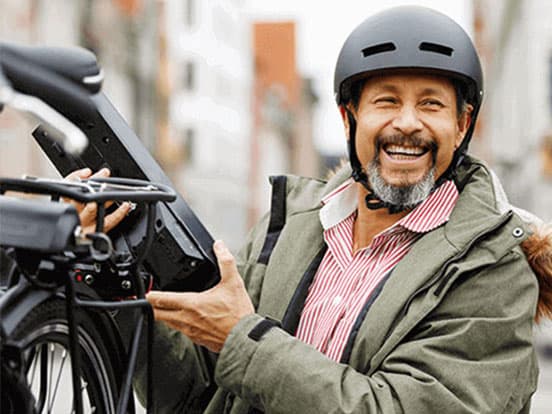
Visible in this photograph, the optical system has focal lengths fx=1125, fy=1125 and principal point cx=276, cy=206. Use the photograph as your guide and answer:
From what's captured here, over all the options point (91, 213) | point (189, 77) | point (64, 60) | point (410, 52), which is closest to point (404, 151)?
point (410, 52)

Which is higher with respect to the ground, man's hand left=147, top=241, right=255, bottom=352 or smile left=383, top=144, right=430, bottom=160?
smile left=383, top=144, right=430, bottom=160

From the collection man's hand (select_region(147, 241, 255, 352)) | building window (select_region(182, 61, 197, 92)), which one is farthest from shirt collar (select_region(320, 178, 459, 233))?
building window (select_region(182, 61, 197, 92))

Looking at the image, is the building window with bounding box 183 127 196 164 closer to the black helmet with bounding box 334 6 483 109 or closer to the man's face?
the black helmet with bounding box 334 6 483 109

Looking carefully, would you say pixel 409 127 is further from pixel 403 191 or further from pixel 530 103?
pixel 530 103

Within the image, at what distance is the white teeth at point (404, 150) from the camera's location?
2879 mm

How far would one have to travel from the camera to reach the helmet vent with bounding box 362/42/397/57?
2.93 metres

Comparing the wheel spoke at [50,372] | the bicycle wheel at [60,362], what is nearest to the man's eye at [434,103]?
the bicycle wheel at [60,362]

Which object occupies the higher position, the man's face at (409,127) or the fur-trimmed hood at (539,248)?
the man's face at (409,127)

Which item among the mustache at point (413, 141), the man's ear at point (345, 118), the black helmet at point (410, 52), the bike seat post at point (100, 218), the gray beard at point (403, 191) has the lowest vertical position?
the gray beard at point (403, 191)

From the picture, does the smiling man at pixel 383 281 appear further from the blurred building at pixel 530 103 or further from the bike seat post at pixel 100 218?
the blurred building at pixel 530 103

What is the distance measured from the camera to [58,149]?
2633mm

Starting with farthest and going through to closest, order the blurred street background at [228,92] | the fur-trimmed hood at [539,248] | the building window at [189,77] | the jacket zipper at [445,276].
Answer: the building window at [189,77] → the blurred street background at [228,92] → the fur-trimmed hood at [539,248] → the jacket zipper at [445,276]

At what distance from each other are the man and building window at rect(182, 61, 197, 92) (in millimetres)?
45202

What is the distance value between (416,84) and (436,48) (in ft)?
0.35
